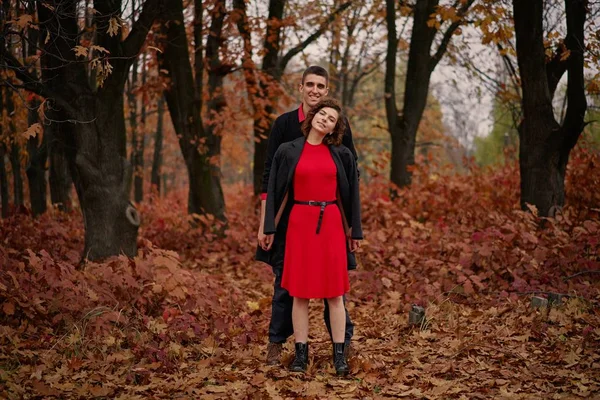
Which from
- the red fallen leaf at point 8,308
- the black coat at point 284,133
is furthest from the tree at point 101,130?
the black coat at point 284,133

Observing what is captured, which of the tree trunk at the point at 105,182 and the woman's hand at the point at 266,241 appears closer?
the woman's hand at the point at 266,241

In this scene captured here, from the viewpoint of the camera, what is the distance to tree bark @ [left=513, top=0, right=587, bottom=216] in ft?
27.3

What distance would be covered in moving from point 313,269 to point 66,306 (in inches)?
94.3

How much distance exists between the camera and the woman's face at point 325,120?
458 centimetres

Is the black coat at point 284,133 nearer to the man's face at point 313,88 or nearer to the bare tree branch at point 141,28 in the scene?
the man's face at point 313,88

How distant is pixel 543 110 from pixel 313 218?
17.7ft

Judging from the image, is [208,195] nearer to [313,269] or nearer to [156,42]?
[156,42]

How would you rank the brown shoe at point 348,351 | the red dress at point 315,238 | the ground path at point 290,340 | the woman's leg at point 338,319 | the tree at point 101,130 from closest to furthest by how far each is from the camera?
the ground path at point 290,340, the red dress at point 315,238, the woman's leg at point 338,319, the brown shoe at point 348,351, the tree at point 101,130

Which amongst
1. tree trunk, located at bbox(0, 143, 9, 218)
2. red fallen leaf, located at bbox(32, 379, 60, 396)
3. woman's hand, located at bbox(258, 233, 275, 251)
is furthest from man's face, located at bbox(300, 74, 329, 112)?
tree trunk, located at bbox(0, 143, 9, 218)

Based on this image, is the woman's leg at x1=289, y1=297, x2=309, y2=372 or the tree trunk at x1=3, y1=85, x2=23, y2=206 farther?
the tree trunk at x1=3, y1=85, x2=23, y2=206

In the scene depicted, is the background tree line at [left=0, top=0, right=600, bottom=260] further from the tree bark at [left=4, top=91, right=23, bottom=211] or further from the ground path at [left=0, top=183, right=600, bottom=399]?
the ground path at [left=0, top=183, right=600, bottom=399]

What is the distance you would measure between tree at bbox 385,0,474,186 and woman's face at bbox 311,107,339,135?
8.65 meters

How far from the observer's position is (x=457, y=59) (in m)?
16.4

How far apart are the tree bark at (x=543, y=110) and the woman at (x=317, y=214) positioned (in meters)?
4.63
